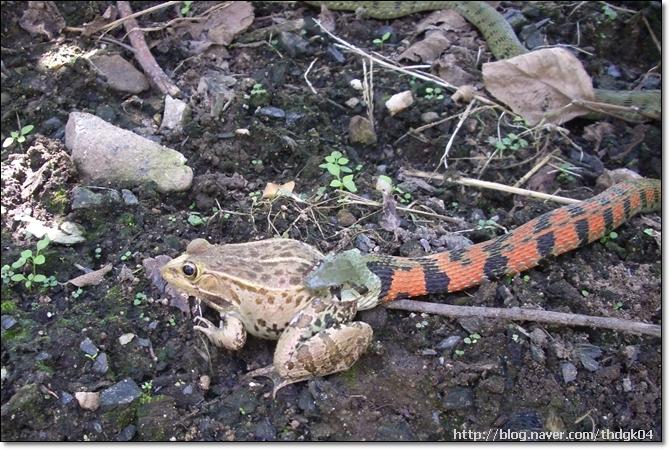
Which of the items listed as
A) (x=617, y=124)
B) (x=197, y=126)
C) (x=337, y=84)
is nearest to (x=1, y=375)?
(x=197, y=126)

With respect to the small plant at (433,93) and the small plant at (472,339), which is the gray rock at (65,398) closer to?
the small plant at (472,339)

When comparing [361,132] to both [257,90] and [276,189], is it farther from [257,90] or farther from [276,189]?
[276,189]

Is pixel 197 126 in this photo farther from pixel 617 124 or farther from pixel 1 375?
pixel 617 124

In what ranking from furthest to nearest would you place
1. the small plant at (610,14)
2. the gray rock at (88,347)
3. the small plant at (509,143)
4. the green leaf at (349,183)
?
the small plant at (610,14)
the small plant at (509,143)
the green leaf at (349,183)
the gray rock at (88,347)

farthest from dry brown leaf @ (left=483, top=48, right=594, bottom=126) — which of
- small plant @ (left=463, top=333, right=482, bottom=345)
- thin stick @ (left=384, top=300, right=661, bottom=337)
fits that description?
small plant @ (left=463, top=333, right=482, bottom=345)

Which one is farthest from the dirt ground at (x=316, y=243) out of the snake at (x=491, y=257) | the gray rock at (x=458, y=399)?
the snake at (x=491, y=257)

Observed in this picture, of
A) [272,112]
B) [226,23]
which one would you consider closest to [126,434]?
[272,112]
